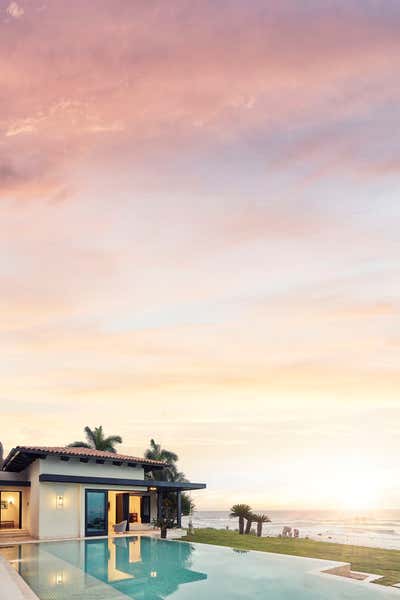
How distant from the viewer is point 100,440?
5053 centimetres

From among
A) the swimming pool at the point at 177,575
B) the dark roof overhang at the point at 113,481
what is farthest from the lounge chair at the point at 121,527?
the swimming pool at the point at 177,575

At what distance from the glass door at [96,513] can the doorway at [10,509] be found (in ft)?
19.3

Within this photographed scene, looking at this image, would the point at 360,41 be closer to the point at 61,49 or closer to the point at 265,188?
the point at 265,188

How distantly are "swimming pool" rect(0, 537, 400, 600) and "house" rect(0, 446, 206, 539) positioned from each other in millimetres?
5047

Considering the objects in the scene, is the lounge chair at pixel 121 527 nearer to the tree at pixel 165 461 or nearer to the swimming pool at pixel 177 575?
the swimming pool at pixel 177 575

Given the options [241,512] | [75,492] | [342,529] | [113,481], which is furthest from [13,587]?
[342,529]

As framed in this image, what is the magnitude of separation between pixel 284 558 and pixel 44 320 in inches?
594

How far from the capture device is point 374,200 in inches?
752

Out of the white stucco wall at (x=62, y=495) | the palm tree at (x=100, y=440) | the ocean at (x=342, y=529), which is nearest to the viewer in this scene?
the white stucco wall at (x=62, y=495)

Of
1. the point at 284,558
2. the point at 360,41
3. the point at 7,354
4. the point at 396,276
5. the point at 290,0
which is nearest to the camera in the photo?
the point at 290,0

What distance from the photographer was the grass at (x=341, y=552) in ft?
49.5

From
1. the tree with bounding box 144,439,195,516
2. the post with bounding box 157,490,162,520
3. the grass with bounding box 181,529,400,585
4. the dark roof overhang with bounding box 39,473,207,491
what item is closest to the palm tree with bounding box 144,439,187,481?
the tree with bounding box 144,439,195,516

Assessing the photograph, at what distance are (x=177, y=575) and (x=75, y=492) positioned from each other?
1366 centimetres

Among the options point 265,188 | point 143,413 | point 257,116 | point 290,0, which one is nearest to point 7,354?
point 265,188
